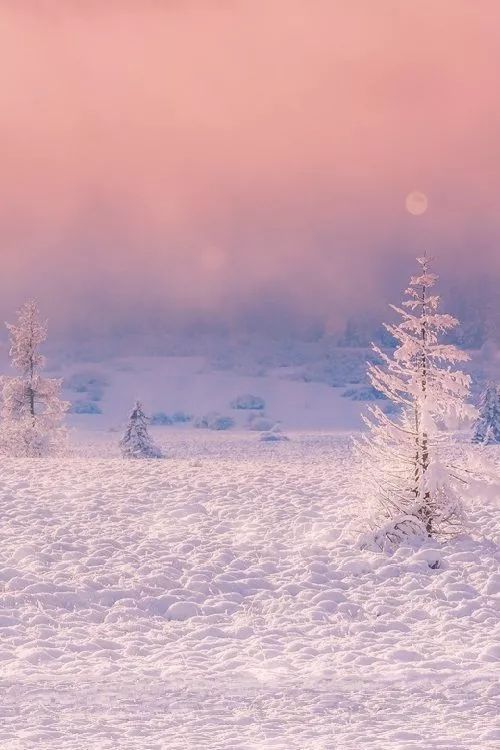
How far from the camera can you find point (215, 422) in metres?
129

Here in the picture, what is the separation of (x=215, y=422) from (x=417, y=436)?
11286 centimetres

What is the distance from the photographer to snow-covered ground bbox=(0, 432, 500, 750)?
27.2 ft

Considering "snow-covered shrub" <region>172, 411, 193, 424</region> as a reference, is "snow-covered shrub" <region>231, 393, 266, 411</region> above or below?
above

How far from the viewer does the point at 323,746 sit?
7.64 metres

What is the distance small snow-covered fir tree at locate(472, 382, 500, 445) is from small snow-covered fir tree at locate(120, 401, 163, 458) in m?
22.6

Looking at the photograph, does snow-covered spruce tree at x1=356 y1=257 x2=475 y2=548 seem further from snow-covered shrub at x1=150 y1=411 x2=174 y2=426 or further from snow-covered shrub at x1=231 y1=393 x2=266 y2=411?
snow-covered shrub at x1=231 y1=393 x2=266 y2=411

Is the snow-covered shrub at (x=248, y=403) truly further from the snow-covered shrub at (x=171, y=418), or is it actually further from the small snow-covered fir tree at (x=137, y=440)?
the small snow-covered fir tree at (x=137, y=440)

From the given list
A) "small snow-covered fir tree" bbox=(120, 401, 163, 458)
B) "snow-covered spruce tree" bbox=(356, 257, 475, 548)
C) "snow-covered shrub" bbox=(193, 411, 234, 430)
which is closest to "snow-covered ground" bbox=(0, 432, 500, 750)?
"snow-covered spruce tree" bbox=(356, 257, 475, 548)

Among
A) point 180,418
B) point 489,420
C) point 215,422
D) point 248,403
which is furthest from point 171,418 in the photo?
point 489,420

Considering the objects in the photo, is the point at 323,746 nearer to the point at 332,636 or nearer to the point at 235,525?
the point at 332,636

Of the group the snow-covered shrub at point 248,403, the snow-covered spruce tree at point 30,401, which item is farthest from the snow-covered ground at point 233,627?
the snow-covered shrub at point 248,403

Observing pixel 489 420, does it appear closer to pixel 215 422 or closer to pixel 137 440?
pixel 137 440

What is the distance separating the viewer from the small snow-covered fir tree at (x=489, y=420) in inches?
2213

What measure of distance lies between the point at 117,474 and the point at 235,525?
7.26 meters
